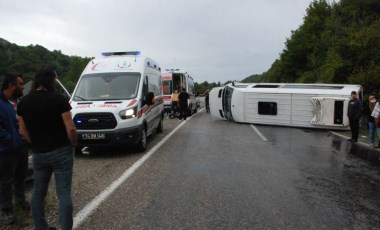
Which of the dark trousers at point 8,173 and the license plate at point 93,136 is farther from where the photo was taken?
the license plate at point 93,136

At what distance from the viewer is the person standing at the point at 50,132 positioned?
3.83m

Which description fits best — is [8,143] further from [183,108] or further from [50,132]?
[183,108]

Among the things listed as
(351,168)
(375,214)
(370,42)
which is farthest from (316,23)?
(375,214)

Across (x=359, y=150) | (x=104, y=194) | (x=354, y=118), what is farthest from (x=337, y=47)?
(x=104, y=194)

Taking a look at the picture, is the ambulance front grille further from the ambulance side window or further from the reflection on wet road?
the reflection on wet road

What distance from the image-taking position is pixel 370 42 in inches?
968

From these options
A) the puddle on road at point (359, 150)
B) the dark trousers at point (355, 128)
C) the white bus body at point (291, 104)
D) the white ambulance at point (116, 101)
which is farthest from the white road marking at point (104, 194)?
the white bus body at point (291, 104)

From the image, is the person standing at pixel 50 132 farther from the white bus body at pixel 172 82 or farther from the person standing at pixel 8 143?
the white bus body at pixel 172 82

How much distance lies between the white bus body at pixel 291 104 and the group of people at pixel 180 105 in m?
2.18

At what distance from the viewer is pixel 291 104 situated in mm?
17625

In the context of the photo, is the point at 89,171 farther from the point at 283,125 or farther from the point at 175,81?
the point at 175,81

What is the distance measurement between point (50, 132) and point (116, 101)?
5.87m

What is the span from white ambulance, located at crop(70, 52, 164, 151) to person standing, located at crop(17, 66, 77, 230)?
5.15 metres

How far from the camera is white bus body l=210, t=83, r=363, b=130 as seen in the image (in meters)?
16.5
